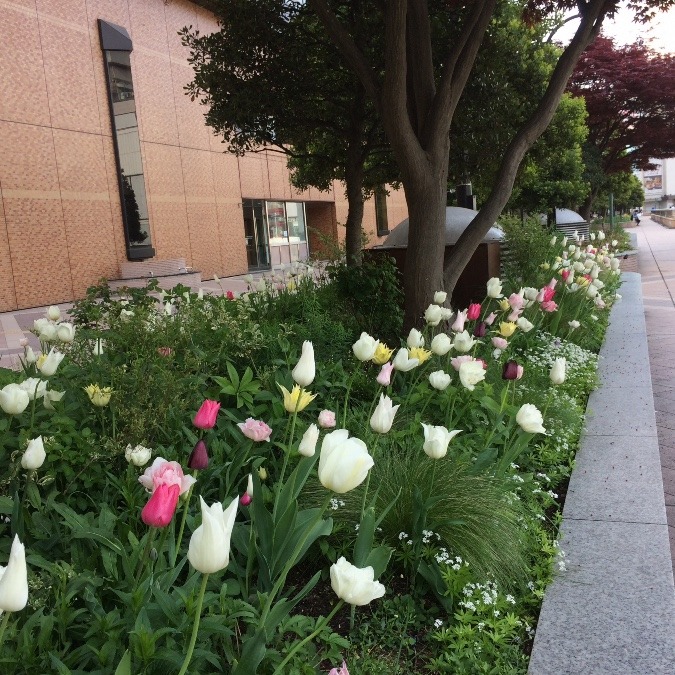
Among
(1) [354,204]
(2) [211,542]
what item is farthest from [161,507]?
(1) [354,204]

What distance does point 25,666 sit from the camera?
1.49 meters

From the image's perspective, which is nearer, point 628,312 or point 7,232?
point 628,312

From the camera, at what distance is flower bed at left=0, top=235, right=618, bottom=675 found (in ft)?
4.99

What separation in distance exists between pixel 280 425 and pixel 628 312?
7.15m

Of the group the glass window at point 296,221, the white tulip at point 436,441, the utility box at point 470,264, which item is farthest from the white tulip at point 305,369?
the glass window at point 296,221

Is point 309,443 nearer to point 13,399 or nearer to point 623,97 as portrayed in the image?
point 13,399

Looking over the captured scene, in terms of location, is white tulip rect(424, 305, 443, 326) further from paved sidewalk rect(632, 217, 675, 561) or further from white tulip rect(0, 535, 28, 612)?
white tulip rect(0, 535, 28, 612)

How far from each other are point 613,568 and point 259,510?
4.88 feet

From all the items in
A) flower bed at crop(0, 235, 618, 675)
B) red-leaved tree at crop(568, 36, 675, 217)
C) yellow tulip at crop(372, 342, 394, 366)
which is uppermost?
red-leaved tree at crop(568, 36, 675, 217)

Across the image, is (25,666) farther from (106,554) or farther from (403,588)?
(403,588)

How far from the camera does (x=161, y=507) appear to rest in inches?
46.2

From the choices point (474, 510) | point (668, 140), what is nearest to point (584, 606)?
point (474, 510)

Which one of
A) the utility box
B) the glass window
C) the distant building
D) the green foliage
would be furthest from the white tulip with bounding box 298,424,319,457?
the distant building

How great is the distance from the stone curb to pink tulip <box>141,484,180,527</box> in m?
1.35
